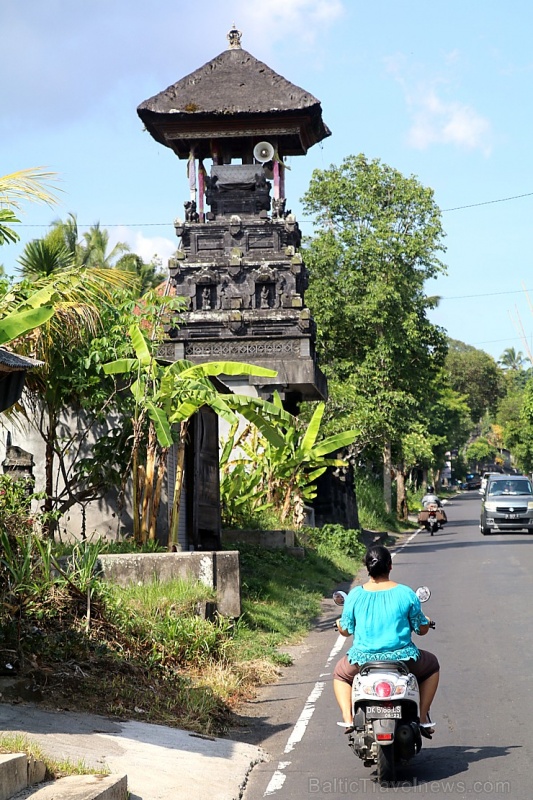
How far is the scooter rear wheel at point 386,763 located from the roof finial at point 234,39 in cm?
3204

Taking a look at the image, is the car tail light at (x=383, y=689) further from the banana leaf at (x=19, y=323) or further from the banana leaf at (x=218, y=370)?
the banana leaf at (x=218, y=370)

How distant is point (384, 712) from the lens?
7281 millimetres

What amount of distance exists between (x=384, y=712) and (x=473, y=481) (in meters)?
148

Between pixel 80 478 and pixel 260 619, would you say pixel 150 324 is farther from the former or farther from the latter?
pixel 260 619

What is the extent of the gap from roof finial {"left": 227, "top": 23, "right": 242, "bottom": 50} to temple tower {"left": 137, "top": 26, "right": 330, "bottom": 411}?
1061 mm

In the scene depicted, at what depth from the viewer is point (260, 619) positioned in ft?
49.1

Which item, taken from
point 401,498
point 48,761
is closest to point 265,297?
point 401,498

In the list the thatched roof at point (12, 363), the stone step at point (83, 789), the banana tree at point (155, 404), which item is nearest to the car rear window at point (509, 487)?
the banana tree at point (155, 404)

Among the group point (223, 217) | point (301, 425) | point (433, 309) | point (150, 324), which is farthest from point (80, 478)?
point (433, 309)

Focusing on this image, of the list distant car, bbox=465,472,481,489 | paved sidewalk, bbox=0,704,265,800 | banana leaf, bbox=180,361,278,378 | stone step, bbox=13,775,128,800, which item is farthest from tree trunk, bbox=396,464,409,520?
distant car, bbox=465,472,481,489

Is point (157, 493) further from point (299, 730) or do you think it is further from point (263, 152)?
point (263, 152)

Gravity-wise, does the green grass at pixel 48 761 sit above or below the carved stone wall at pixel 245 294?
below

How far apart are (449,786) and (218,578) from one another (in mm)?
6137

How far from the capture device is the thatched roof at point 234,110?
1307 inches
